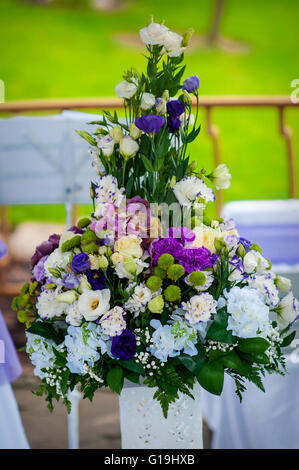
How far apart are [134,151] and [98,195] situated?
90 mm

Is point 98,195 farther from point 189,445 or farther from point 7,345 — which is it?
point 7,345

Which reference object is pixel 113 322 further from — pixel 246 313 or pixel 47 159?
pixel 47 159

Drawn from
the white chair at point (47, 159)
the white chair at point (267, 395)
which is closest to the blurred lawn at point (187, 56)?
the white chair at point (47, 159)

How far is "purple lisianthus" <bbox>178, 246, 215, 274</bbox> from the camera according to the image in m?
0.83

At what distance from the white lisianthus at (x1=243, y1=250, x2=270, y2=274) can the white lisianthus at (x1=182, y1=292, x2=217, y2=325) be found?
0.11 m

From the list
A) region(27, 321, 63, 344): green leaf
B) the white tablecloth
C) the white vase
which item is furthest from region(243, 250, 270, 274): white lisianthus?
the white tablecloth

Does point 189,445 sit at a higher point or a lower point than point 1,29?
lower

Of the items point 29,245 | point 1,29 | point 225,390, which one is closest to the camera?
point 225,390

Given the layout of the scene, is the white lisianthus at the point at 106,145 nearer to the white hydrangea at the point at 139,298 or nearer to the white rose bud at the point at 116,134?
the white rose bud at the point at 116,134

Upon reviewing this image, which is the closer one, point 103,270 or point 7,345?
point 103,270

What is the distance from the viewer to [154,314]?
0.87m

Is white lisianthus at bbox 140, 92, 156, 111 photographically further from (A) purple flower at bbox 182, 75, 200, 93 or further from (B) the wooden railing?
(B) the wooden railing
